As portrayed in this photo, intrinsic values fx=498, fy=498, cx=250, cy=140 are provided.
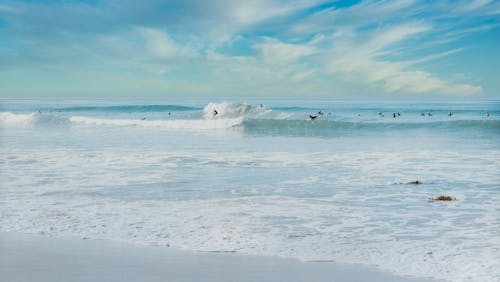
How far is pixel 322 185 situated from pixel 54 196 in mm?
5644

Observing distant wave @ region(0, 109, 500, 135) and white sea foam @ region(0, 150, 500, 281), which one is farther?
distant wave @ region(0, 109, 500, 135)

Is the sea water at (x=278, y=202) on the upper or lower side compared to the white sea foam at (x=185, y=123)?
lower

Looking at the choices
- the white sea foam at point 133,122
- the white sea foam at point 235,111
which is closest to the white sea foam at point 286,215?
the white sea foam at point 133,122

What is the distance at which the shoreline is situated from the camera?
5.12 meters

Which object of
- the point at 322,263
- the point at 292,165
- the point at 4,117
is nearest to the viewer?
the point at 322,263

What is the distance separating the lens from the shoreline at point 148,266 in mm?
5117

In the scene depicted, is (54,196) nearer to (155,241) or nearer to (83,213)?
(83,213)

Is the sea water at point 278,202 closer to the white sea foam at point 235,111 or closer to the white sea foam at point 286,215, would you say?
the white sea foam at point 286,215

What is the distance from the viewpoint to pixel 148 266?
18.0 ft

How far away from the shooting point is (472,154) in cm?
1805

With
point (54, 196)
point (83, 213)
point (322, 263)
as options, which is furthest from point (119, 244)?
point (54, 196)

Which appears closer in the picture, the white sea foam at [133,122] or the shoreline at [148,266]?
the shoreline at [148,266]

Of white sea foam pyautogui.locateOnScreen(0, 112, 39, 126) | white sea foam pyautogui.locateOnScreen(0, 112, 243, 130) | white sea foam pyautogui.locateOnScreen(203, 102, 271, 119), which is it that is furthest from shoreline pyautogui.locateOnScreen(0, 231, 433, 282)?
white sea foam pyautogui.locateOnScreen(203, 102, 271, 119)

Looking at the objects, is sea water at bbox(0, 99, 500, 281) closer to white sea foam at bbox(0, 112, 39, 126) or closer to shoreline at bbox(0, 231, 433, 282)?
shoreline at bbox(0, 231, 433, 282)
